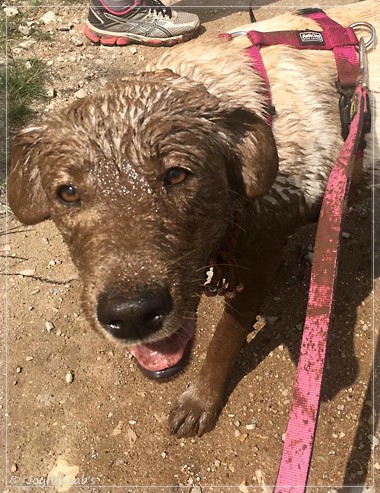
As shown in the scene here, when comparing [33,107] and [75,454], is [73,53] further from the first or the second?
[75,454]

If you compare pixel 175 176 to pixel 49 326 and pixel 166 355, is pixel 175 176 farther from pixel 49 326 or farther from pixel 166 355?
pixel 49 326

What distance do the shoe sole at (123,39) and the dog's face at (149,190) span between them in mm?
3428

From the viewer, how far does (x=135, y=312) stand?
212cm

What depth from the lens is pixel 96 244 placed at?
7.61 ft

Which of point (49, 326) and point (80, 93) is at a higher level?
point (80, 93)

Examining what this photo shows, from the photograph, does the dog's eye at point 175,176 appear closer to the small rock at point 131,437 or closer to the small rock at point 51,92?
the small rock at point 131,437

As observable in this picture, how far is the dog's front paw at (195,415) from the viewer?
11.8ft

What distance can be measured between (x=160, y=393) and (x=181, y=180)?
1902 millimetres

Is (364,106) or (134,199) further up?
→ (364,106)

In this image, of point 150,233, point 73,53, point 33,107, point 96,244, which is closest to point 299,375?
point 150,233

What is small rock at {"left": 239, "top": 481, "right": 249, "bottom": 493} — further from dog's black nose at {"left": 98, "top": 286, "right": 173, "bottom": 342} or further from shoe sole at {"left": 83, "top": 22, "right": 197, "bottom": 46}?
shoe sole at {"left": 83, "top": 22, "right": 197, "bottom": 46}

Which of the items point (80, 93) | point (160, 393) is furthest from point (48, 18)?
point (160, 393)

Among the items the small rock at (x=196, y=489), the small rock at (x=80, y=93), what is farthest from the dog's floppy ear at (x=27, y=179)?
the small rock at (x=80, y=93)

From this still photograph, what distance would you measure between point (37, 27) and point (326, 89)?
4171mm
